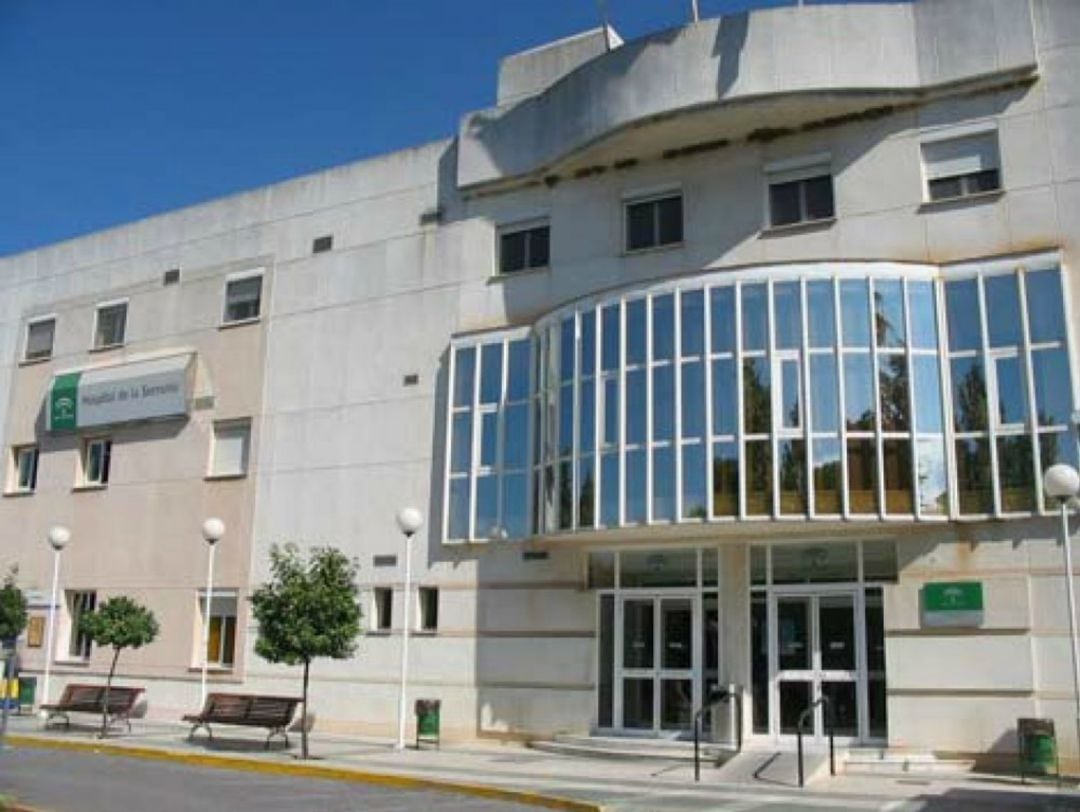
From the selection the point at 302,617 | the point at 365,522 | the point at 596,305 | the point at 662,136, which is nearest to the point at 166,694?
the point at 365,522

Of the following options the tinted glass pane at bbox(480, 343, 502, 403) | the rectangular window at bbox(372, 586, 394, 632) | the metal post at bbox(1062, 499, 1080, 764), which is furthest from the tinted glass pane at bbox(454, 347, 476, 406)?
the metal post at bbox(1062, 499, 1080, 764)

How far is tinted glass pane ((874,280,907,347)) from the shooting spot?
1867 cm

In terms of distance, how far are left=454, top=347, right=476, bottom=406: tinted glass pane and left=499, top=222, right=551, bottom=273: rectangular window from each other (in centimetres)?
190

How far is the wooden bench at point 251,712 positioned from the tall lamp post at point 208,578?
270 centimetres

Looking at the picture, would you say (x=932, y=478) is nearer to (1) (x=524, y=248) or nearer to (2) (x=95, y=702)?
(1) (x=524, y=248)

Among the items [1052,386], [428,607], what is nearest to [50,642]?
[428,607]

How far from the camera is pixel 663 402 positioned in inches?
773

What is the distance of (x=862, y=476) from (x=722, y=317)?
344 cm

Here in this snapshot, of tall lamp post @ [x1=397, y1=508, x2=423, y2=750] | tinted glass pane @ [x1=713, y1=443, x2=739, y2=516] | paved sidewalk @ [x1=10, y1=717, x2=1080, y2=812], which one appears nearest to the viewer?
paved sidewalk @ [x1=10, y1=717, x2=1080, y2=812]

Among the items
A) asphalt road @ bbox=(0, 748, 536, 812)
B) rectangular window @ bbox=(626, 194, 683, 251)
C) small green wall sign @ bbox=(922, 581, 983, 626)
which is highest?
rectangular window @ bbox=(626, 194, 683, 251)

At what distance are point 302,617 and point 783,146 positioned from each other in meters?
11.6

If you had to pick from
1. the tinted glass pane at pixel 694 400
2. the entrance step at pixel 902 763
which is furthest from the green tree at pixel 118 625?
the entrance step at pixel 902 763

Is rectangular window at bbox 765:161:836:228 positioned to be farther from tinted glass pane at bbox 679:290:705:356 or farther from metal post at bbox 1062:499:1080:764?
metal post at bbox 1062:499:1080:764

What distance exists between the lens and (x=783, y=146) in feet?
68.8
